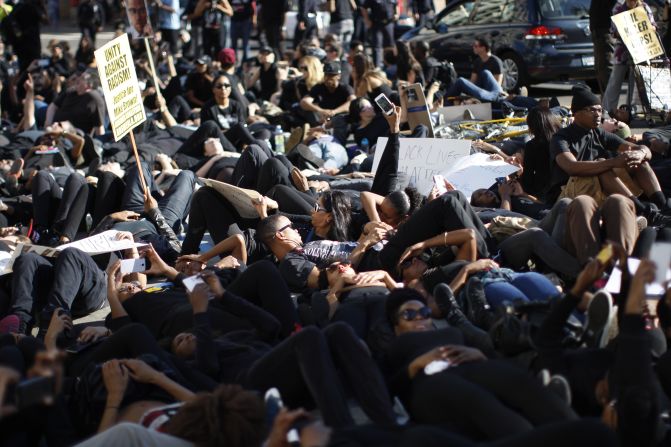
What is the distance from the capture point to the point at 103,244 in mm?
8109

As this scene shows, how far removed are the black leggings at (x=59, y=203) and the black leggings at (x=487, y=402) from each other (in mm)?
5492

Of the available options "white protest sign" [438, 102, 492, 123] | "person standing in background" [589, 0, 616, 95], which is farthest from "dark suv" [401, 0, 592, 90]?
"white protest sign" [438, 102, 492, 123]

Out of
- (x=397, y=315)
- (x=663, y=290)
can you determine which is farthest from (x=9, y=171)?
(x=663, y=290)

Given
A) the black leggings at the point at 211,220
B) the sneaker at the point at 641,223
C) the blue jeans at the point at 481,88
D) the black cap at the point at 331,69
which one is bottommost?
the black cap at the point at 331,69

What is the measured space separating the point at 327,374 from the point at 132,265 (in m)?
2.79

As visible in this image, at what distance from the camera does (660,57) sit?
12.3 metres

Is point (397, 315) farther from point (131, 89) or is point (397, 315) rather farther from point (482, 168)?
point (131, 89)

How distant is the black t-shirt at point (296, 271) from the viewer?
7516 millimetres

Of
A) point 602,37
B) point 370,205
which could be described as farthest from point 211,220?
point 602,37

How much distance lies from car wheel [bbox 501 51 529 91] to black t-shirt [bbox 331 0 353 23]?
217 inches

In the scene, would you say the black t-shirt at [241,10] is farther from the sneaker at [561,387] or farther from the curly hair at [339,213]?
the sneaker at [561,387]

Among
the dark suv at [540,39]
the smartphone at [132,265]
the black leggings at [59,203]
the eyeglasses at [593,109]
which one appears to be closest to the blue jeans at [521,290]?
the eyeglasses at [593,109]

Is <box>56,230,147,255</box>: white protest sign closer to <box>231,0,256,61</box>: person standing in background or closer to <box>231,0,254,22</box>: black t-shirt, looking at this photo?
<box>231,0,256,61</box>: person standing in background

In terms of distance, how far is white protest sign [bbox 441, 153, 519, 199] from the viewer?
29.2 ft
